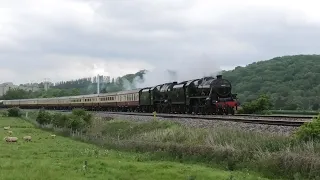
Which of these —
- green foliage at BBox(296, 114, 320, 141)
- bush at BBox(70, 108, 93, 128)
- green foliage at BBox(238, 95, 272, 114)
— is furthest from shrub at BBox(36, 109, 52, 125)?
green foliage at BBox(296, 114, 320, 141)

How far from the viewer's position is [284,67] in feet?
387

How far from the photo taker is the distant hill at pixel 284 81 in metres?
75.1

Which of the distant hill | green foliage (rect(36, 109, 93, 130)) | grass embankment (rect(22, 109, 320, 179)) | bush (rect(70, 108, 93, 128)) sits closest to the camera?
grass embankment (rect(22, 109, 320, 179))

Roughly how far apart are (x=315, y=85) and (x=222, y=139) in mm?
73259

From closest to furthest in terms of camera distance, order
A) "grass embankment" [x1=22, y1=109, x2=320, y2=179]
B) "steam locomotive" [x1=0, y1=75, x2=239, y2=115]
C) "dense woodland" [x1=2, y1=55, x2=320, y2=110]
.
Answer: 1. "grass embankment" [x1=22, y1=109, x2=320, y2=179]
2. "steam locomotive" [x1=0, y1=75, x2=239, y2=115]
3. "dense woodland" [x1=2, y1=55, x2=320, y2=110]

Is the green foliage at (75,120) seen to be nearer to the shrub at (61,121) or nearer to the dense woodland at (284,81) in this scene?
the shrub at (61,121)

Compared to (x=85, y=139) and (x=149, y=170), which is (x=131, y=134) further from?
(x=149, y=170)

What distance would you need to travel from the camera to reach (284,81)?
103500 millimetres

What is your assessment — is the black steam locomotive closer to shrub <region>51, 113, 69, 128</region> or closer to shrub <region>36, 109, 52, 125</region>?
shrub <region>51, 113, 69, 128</region>

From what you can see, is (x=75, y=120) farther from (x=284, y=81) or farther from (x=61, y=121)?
(x=284, y=81)

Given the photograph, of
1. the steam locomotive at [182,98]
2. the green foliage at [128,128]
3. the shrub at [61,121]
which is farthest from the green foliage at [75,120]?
the steam locomotive at [182,98]

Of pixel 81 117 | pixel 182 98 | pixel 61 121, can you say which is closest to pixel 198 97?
pixel 182 98

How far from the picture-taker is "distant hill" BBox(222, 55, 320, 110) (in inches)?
2955

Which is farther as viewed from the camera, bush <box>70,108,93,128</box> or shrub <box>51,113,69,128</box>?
shrub <box>51,113,69,128</box>
